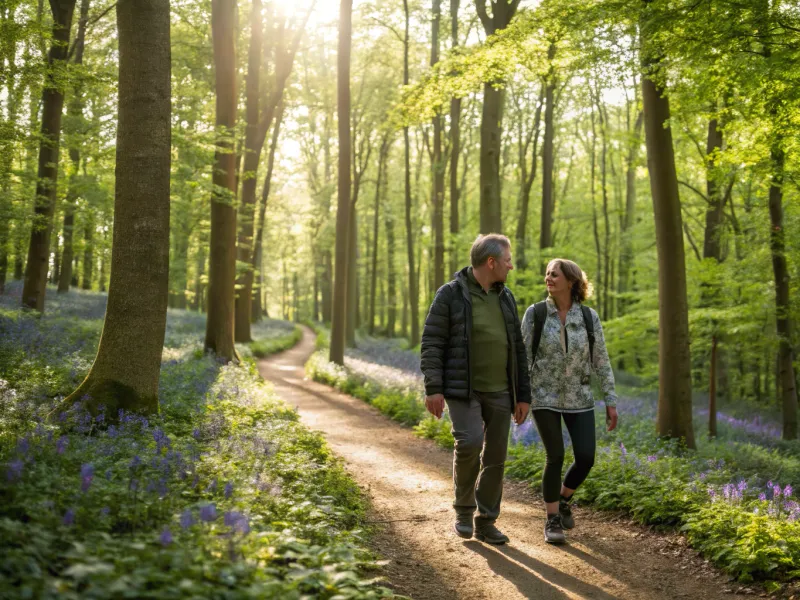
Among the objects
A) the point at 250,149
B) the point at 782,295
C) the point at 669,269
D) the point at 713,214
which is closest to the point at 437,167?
the point at 250,149

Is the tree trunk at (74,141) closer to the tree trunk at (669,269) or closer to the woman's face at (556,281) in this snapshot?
the woman's face at (556,281)

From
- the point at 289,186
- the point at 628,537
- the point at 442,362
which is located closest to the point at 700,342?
the point at 628,537

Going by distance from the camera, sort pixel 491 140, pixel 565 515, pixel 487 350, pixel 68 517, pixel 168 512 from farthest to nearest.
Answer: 1. pixel 491 140
2. pixel 565 515
3. pixel 487 350
4. pixel 168 512
5. pixel 68 517

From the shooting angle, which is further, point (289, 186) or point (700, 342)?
point (289, 186)

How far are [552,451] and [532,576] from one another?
3.79 ft

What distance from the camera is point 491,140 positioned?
14570 mm

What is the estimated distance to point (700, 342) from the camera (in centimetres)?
1548

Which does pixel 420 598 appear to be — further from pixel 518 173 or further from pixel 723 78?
pixel 518 173

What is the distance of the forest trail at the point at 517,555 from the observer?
4.66 metres

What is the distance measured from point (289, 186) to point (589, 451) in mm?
40075

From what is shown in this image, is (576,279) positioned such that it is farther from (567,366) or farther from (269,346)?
(269,346)

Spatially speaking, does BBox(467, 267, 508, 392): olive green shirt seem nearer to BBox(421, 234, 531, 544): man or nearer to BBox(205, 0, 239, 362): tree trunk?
BBox(421, 234, 531, 544): man

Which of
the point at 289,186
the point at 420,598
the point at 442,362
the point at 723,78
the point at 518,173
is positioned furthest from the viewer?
the point at 289,186

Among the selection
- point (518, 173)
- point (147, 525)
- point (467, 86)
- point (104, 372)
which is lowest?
point (147, 525)
